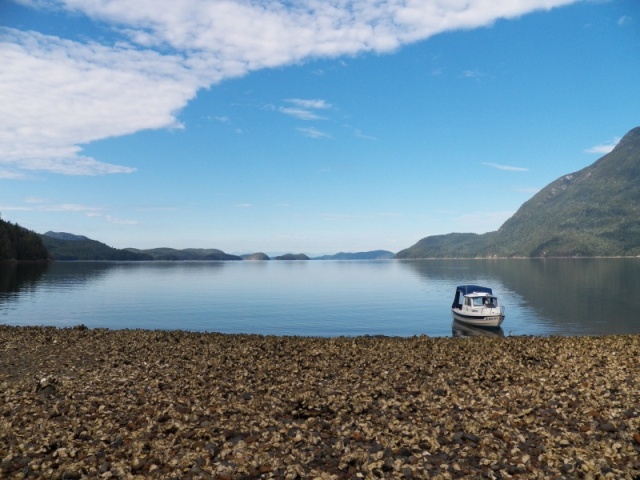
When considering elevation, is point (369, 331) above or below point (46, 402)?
below

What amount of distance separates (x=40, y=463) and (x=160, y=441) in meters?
2.96

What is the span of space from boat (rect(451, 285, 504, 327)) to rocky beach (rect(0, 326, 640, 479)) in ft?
104

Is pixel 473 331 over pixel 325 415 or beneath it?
beneath

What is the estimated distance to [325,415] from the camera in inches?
595

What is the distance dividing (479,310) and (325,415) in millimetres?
46869

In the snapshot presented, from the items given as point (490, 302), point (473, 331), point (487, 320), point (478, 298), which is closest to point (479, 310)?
point (487, 320)

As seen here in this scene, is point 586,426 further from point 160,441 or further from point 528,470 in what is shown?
point 160,441

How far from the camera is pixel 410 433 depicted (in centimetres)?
1298

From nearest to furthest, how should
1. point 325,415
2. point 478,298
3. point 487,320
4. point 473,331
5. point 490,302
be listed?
point 325,415 → point 473,331 → point 487,320 → point 490,302 → point 478,298

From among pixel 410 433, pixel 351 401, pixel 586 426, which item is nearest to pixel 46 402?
pixel 351 401

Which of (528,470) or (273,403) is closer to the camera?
(528,470)

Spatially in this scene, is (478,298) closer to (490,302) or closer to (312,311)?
(490,302)

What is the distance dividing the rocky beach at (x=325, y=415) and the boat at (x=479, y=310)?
3157 cm

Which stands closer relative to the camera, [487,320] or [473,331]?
[473,331]
